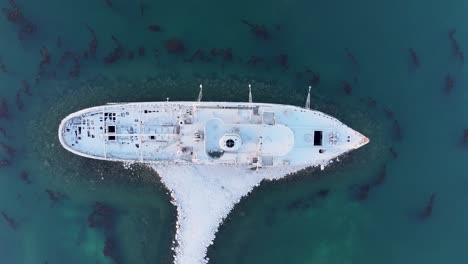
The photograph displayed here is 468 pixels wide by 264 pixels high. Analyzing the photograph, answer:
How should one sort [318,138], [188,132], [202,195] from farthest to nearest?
[202,195]
[318,138]
[188,132]

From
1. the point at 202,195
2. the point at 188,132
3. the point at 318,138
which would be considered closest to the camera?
the point at 188,132

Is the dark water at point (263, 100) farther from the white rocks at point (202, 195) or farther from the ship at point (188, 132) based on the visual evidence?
the ship at point (188, 132)

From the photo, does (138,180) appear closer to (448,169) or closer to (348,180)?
(348,180)

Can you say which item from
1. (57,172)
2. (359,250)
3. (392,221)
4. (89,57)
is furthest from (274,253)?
(89,57)

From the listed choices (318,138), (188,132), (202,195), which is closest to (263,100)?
(318,138)

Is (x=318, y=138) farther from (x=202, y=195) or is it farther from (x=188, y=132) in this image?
(x=202, y=195)

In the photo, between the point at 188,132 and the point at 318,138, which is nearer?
the point at 188,132

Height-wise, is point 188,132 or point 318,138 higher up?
point 188,132
